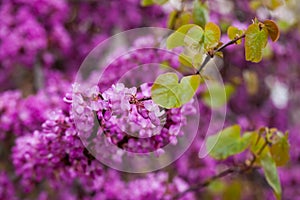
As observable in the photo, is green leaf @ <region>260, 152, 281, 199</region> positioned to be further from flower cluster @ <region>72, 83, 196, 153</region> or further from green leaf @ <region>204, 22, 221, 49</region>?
green leaf @ <region>204, 22, 221, 49</region>

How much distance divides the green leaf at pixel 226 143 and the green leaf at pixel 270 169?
42mm

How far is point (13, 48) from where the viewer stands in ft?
4.30

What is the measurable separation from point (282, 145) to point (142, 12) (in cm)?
86

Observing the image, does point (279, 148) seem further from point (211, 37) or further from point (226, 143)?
point (211, 37)

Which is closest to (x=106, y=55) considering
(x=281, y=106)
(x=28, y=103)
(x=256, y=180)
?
(x=28, y=103)

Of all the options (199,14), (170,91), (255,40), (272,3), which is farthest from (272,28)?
(272,3)

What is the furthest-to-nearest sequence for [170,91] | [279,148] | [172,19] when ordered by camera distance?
[172,19]
[279,148]
[170,91]

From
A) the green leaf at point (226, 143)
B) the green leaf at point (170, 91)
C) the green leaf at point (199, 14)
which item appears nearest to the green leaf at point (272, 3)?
the green leaf at point (199, 14)

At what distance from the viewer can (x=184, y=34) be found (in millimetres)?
729

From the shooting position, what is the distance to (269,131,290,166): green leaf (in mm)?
862

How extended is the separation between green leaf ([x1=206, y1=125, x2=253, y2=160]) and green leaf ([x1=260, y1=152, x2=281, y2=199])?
0.04 meters

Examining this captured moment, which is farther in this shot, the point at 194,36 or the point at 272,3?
the point at 272,3

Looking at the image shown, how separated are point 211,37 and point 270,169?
1.03 feet

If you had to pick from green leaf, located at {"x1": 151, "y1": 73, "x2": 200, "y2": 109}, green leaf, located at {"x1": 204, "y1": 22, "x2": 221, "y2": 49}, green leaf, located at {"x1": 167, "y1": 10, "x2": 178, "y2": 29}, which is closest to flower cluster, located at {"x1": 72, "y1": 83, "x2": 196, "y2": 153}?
green leaf, located at {"x1": 151, "y1": 73, "x2": 200, "y2": 109}
